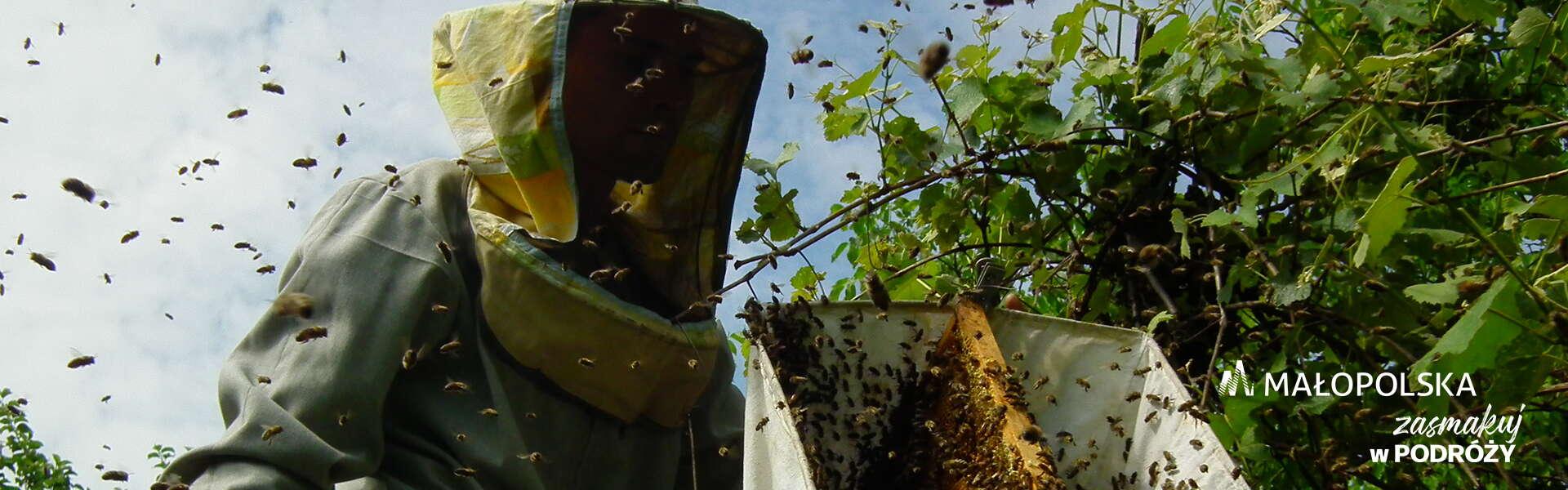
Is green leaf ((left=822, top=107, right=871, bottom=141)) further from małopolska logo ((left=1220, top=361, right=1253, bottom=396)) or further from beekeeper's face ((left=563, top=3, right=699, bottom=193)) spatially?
małopolska logo ((left=1220, top=361, right=1253, bottom=396))

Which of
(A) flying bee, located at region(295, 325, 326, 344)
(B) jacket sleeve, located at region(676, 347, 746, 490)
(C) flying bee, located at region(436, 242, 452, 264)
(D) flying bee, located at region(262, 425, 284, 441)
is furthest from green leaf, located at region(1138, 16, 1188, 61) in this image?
(D) flying bee, located at region(262, 425, 284, 441)

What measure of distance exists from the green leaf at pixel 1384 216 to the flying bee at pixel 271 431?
203 cm

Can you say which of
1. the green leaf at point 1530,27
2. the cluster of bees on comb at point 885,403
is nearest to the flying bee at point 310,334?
the cluster of bees on comb at point 885,403

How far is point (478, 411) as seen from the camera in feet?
10.7

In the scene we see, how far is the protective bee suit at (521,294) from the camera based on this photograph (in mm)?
3020

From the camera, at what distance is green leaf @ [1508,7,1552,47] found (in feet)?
11.3

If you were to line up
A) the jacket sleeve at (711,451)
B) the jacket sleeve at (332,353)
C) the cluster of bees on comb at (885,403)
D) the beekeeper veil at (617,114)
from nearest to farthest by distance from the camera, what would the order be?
the cluster of bees on comb at (885,403) < the jacket sleeve at (332,353) < the beekeeper veil at (617,114) < the jacket sleeve at (711,451)

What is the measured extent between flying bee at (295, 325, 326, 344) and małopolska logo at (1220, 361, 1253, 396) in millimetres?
1886

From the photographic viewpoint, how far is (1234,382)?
3.36 m

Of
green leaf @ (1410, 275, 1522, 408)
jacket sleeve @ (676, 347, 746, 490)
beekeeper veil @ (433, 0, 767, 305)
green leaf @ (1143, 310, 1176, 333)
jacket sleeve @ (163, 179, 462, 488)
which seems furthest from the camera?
jacket sleeve @ (676, 347, 746, 490)

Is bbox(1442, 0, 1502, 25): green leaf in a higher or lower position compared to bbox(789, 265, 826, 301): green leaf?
higher

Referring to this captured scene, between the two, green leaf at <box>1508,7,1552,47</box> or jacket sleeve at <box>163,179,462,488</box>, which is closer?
jacket sleeve at <box>163,179,462,488</box>

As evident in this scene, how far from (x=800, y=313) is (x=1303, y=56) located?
130cm

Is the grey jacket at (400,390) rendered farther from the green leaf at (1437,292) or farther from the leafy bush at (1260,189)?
the green leaf at (1437,292)
